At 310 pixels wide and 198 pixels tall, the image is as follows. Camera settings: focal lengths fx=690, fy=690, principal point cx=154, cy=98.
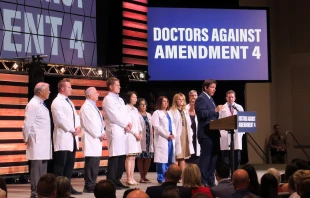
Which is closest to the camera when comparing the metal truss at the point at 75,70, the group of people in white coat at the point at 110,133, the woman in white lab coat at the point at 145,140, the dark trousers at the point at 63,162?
the group of people in white coat at the point at 110,133

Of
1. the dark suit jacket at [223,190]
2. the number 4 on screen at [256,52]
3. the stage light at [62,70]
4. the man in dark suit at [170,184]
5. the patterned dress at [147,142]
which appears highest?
the number 4 on screen at [256,52]

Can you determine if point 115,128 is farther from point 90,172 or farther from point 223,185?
point 223,185

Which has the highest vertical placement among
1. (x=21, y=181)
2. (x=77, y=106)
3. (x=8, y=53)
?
(x=8, y=53)

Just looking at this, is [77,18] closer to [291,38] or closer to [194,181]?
[291,38]

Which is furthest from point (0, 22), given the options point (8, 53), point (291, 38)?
point (291, 38)

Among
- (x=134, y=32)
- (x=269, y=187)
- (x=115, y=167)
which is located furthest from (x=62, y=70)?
(x=269, y=187)

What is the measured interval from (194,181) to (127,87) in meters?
9.70

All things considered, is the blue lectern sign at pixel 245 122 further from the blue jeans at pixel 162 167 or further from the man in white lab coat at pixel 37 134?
the blue jeans at pixel 162 167

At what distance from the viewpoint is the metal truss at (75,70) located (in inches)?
528

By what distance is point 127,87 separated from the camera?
52.3 ft

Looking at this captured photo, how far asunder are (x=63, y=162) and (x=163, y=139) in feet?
9.15

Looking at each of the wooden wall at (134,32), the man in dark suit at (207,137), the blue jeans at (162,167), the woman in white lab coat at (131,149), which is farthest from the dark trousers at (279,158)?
the man in dark suit at (207,137)

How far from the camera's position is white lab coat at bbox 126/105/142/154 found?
11219mm

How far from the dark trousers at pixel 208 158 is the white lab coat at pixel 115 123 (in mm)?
1194
